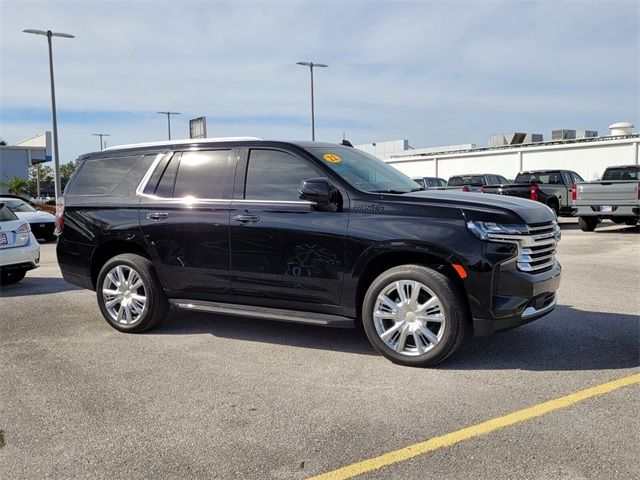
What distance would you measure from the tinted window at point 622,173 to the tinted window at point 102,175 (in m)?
15.6

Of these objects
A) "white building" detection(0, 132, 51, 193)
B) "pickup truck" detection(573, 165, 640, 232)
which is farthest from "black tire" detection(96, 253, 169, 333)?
"white building" detection(0, 132, 51, 193)

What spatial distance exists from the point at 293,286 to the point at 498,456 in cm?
243

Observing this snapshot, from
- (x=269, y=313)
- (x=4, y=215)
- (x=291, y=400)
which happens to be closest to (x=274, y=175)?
(x=269, y=313)

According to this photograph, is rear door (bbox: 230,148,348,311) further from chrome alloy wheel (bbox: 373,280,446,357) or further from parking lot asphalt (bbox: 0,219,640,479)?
parking lot asphalt (bbox: 0,219,640,479)

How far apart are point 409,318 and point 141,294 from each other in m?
2.78

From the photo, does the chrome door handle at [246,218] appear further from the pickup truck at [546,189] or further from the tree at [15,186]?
the tree at [15,186]

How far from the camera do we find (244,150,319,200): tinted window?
17.6 feet

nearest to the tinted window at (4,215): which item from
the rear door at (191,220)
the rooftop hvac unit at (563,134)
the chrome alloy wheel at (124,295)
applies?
the chrome alloy wheel at (124,295)

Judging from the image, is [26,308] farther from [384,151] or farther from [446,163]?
[384,151]

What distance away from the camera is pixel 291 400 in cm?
419

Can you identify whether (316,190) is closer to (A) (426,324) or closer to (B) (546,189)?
(A) (426,324)

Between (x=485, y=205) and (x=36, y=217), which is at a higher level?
(x=485, y=205)

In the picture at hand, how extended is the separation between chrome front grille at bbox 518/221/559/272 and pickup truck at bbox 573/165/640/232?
1254 centimetres

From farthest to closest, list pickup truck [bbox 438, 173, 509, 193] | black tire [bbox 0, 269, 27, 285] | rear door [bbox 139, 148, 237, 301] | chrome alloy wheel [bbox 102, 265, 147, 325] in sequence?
pickup truck [bbox 438, 173, 509, 193]
black tire [bbox 0, 269, 27, 285]
chrome alloy wheel [bbox 102, 265, 147, 325]
rear door [bbox 139, 148, 237, 301]
